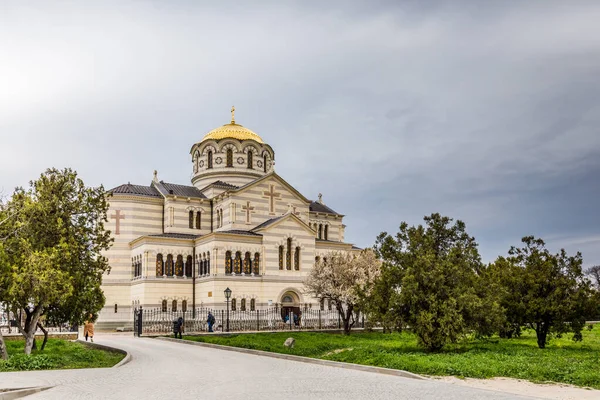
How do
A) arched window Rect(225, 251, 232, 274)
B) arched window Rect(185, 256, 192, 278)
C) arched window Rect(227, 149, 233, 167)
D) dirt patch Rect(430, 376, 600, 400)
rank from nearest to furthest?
1. dirt patch Rect(430, 376, 600, 400)
2. arched window Rect(225, 251, 232, 274)
3. arched window Rect(185, 256, 192, 278)
4. arched window Rect(227, 149, 233, 167)

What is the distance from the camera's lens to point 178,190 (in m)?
53.7

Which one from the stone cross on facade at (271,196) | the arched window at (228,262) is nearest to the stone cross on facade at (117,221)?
the arched window at (228,262)

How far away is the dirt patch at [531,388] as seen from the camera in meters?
12.8

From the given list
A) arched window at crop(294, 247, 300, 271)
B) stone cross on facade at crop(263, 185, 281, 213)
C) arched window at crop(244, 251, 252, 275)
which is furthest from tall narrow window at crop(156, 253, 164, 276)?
arched window at crop(294, 247, 300, 271)

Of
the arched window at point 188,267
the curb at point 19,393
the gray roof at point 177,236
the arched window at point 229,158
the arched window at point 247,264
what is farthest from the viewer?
the arched window at point 229,158

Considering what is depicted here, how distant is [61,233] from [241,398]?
1165cm

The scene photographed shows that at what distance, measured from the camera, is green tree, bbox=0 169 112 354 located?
65.1 ft

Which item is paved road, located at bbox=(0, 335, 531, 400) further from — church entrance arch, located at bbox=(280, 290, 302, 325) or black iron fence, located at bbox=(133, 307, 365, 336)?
church entrance arch, located at bbox=(280, 290, 302, 325)

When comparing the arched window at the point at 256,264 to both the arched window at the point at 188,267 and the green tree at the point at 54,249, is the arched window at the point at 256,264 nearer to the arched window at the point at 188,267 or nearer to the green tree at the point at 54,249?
the arched window at the point at 188,267

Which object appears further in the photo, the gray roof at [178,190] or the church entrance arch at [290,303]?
the gray roof at [178,190]

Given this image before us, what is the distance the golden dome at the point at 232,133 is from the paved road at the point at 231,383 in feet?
122

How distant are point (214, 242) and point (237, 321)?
263 inches

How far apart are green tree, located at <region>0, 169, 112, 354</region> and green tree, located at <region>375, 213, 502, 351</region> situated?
37.7 ft

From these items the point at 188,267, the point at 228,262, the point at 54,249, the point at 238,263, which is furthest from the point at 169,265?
the point at 54,249
